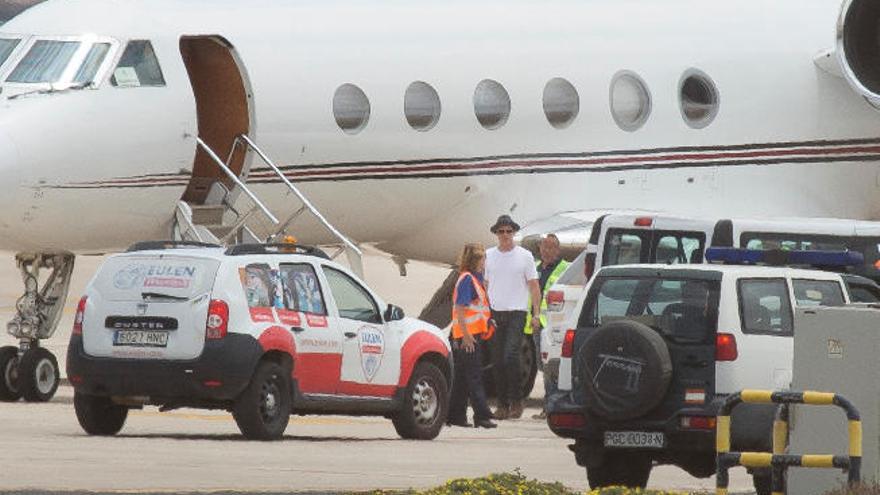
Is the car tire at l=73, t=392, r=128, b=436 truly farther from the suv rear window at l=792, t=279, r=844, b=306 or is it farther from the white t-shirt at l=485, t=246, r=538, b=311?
the suv rear window at l=792, t=279, r=844, b=306

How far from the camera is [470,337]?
75.1ft

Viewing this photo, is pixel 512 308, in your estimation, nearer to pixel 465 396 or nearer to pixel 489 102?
pixel 465 396

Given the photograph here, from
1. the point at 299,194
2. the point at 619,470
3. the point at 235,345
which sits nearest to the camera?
the point at 619,470

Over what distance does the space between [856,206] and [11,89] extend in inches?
389

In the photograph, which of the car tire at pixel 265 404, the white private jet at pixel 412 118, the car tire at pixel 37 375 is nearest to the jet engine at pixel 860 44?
the white private jet at pixel 412 118

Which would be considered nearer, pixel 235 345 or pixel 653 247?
pixel 235 345

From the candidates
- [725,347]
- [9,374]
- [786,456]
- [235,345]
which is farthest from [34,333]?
[786,456]

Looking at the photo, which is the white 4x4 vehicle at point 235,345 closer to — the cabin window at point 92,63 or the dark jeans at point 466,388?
the dark jeans at point 466,388

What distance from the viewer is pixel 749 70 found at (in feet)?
93.9

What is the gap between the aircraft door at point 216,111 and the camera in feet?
82.2

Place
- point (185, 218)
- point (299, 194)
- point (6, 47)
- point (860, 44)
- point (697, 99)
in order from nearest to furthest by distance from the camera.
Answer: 1. point (6, 47)
2. point (185, 218)
3. point (299, 194)
4. point (860, 44)
5. point (697, 99)

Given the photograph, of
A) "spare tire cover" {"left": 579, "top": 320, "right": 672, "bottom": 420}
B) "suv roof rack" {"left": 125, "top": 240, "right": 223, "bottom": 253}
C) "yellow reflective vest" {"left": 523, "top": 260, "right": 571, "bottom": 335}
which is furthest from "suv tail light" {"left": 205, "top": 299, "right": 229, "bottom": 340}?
"yellow reflective vest" {"left": 523, "top": 260, "right": 571, "bottom": 335}

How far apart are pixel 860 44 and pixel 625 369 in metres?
12.3

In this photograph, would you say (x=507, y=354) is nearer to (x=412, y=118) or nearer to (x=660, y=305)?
(x=412, y=118)
